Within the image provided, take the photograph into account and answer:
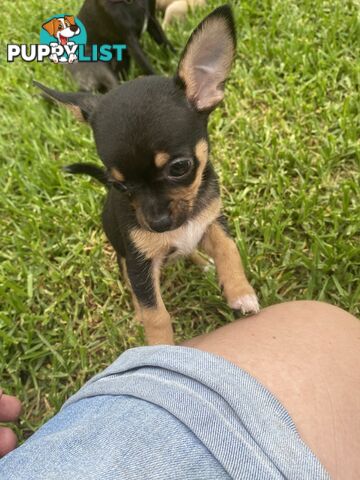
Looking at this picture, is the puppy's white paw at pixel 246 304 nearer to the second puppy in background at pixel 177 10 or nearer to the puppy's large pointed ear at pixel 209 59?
the puppy's large pointed ear at pixel 209 59

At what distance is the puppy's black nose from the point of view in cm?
201

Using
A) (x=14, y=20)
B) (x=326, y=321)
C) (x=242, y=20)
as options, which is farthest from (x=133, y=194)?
(x=14, y=20)

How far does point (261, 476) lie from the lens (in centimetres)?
130

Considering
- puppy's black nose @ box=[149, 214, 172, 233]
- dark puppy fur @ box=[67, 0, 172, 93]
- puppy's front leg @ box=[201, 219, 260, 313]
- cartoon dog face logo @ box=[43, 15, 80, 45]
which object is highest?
cartoon dog face logo @ box=[43, 15, 80, 45]

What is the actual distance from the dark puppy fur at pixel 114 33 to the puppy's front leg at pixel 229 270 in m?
1.95

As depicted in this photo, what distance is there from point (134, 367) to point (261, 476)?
1.79ft

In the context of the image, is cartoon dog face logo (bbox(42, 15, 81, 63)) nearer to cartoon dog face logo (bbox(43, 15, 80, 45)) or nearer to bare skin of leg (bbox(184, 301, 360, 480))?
cartoon dog face logo (bbox(43, 15, 80, 45))

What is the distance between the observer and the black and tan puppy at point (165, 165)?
6.18 feet

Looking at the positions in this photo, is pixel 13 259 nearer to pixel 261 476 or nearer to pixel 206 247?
pixel 206 247

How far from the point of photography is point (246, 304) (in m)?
2.39

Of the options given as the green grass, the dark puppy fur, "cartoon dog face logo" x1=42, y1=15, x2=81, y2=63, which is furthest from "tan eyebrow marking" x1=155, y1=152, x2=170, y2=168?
"cartoon dog face logo" x1=42, y1=15, x2=81, y2=63

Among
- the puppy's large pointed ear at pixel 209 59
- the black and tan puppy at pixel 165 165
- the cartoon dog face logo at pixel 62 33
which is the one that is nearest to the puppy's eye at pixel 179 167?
the black and tan puppy at pixel 165 165

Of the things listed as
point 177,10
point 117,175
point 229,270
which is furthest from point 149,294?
point 177,10

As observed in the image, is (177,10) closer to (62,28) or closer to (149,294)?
(62,28)
